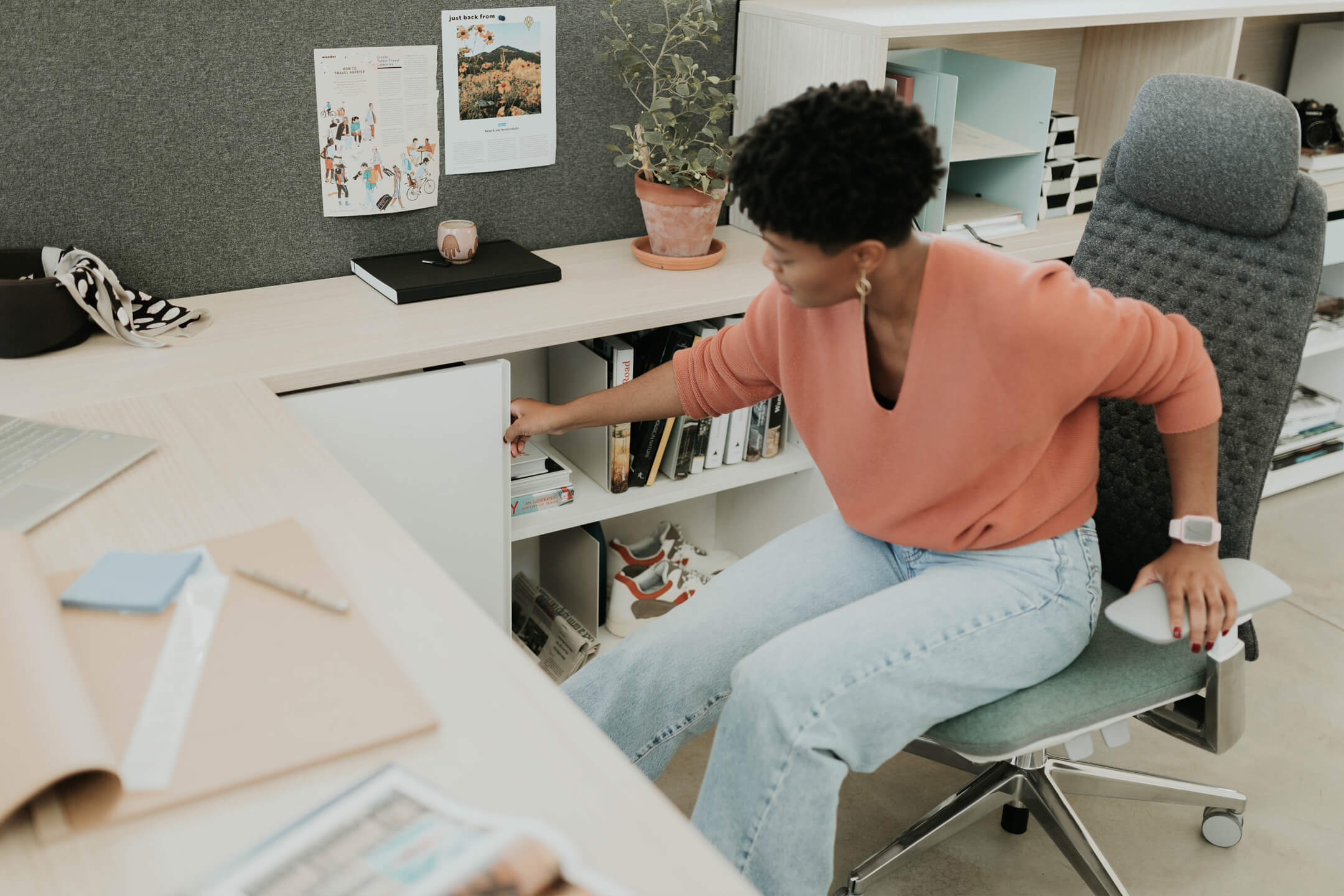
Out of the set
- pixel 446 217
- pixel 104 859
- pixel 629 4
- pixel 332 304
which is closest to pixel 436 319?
pixel 332 304

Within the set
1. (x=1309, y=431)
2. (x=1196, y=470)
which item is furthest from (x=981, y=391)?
(x=1309, y=431)

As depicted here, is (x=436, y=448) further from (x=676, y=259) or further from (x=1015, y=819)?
(x=1015, y=819)

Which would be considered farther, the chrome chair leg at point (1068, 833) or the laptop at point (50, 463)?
the chrome chair leg at point (1068, 833)

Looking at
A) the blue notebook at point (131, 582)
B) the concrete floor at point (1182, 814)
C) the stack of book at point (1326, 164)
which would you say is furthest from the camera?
the stack of book at point (1326, 164)

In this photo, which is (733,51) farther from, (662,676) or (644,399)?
(662,676)

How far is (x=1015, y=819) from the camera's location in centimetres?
172

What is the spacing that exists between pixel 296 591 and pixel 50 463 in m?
0.41

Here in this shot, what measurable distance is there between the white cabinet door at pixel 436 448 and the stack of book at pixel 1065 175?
47.1 inches

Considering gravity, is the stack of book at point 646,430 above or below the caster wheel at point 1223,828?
above

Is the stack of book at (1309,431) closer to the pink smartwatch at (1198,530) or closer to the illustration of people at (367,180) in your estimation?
the pink smartwatch at (1198,530)

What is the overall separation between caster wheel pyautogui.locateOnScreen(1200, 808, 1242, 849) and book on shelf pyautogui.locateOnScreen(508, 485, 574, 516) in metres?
1.07

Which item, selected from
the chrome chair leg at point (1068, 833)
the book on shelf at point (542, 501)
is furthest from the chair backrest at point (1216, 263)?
the book on shelf at point (542, 501)

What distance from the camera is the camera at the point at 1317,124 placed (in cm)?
250

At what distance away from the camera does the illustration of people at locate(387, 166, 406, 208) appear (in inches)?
72.5
